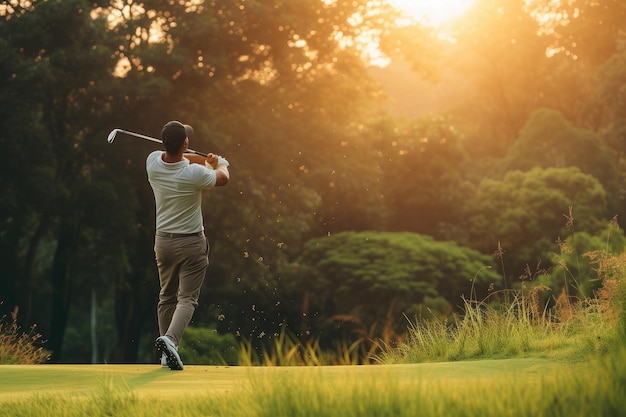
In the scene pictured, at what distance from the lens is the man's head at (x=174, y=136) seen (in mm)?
8875

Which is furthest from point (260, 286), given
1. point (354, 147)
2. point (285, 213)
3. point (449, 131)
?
point (449, 131)

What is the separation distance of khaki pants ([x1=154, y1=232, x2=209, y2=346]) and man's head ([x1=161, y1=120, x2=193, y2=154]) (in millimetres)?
768

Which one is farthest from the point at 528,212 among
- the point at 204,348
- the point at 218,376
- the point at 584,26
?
the point at 218,376

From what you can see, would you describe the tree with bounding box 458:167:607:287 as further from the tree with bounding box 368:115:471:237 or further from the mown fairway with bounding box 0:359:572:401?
the mown fairway with bounding box 0:359:572:401

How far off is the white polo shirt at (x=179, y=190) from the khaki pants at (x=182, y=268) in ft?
0.31

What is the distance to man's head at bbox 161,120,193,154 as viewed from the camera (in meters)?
8.88

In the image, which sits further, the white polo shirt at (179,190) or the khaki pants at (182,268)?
the khaki pants at (182,268)

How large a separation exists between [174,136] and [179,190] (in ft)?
1.49

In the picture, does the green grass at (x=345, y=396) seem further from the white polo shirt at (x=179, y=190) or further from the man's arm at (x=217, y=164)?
the man's arm at (x=217, y=164)

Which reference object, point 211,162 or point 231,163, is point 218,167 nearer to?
point 211,162

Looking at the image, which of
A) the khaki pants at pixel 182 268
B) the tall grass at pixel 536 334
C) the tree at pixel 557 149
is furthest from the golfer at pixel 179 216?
the tree at pixel 557 149

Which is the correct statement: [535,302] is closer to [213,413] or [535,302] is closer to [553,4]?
[213,413]

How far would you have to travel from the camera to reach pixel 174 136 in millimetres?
8883

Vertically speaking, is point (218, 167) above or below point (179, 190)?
above
